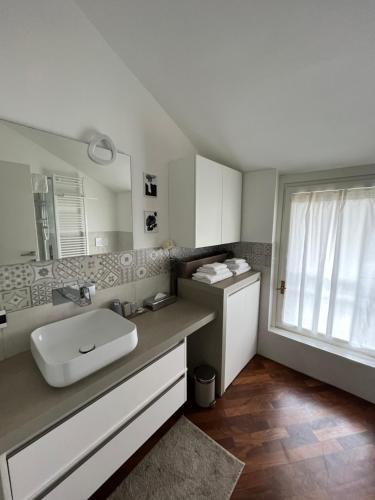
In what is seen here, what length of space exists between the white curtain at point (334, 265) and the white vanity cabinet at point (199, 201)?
75 cm

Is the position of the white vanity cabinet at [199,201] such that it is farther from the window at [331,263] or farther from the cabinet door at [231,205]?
the window at [331,263]

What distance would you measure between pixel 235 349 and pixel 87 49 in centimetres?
242

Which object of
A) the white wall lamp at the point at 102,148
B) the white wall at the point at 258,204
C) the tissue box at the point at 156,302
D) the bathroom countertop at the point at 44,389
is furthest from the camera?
the white wall at the point at 258,204

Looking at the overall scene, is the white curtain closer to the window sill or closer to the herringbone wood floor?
the window sill

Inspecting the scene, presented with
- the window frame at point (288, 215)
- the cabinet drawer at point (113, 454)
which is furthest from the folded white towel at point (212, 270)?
the cabinet drawer at point (113, 454)

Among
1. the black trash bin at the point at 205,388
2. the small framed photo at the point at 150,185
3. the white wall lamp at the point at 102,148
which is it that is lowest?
the black trash bin at the point at 205,388

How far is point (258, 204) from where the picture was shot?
2.14 metres

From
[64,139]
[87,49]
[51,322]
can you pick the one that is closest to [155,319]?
[51,322]

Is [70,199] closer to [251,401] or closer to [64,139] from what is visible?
[64,139]

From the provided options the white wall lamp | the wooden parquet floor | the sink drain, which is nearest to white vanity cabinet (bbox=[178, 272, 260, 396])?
the wooden parquet floor

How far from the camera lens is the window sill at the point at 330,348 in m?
1.83

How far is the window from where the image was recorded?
1787 millimetres

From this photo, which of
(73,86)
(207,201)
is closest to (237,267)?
(207,201)

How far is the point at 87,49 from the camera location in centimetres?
124
